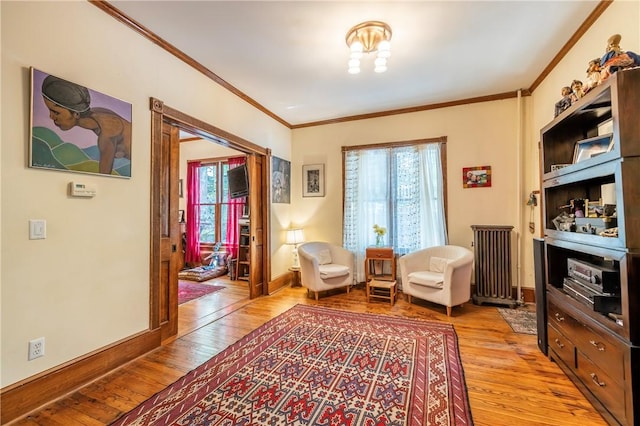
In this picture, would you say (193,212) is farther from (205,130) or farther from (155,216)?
(155,216)

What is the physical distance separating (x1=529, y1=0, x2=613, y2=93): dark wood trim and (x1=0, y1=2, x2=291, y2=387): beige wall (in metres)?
3.80

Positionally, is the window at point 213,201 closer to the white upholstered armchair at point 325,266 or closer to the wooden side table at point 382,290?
the white upholstered armchair at point 325,266

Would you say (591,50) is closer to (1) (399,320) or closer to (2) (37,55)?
(1) (399,320)

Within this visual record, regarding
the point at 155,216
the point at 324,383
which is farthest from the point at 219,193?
the point at 324,383

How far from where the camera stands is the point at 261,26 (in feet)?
7.82

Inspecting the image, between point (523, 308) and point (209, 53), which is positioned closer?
point (209, 53)

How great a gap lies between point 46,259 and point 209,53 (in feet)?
7.55

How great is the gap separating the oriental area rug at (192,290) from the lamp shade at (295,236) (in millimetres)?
1468

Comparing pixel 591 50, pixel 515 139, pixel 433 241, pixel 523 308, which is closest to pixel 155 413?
pixel 433 241

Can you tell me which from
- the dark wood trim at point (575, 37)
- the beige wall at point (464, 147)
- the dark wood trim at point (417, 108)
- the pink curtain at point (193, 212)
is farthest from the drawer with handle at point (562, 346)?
the pink curtain at point (193, 212)

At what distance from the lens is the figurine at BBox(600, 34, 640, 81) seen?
153cm

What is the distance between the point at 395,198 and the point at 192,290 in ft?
12.4

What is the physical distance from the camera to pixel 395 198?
4.42 metres

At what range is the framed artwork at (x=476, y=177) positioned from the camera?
3.94 meters
